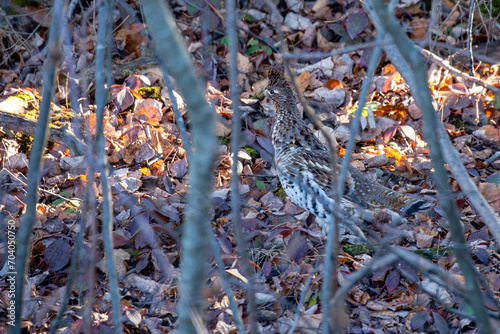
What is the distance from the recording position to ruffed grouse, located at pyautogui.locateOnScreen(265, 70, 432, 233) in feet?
12.7

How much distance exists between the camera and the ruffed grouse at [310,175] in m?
3.86

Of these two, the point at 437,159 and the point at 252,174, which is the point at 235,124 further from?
the point at 252,174

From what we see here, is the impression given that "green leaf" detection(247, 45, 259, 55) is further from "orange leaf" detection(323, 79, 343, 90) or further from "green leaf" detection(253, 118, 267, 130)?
"green leaf" detection(253, 118, 267, 130)

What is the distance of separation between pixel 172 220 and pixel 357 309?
4.67 ft

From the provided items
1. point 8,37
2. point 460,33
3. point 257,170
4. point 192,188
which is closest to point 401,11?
point 460,33

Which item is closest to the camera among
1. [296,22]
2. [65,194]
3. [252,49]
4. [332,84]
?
[65,194]

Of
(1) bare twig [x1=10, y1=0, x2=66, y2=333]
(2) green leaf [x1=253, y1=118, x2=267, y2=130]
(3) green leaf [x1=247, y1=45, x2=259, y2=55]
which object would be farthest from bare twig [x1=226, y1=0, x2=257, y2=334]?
(3) green leaf [x1=247, y1=45, x2=259, y2=55]

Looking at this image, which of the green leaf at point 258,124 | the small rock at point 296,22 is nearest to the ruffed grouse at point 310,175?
the green leaf at point 258,124

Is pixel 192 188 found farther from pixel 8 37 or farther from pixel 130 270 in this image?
pixel 8 37

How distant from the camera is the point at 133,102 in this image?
490 centimetres

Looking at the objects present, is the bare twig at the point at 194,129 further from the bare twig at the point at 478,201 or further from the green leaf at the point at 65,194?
the green leaf at the point at 65,194

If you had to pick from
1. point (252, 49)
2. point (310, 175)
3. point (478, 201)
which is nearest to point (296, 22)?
point (252, 49)

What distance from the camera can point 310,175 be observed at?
409cm

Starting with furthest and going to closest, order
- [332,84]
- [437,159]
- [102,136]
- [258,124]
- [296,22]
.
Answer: [296,22] < [332,84] < [258,124] < [102,136] < [437,159]
